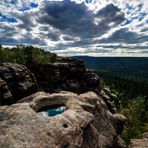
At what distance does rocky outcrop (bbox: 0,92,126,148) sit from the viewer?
24969mm

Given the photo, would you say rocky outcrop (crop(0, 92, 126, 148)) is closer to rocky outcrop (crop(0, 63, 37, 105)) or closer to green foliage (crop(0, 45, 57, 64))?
rocky outcrop (crop(0, 63, 37, 105))

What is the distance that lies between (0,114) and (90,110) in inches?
610

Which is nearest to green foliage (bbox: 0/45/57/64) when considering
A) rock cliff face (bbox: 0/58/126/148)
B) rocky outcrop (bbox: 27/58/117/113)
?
rocky outcrop (bbox: 27/58/117/113)

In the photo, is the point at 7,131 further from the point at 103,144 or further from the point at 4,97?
the point at 4,97

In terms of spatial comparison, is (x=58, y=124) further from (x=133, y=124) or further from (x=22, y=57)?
(x=22, y=57)

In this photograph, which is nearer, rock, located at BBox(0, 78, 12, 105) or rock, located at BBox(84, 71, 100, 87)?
rock, located at BBox(0, 78, 12, 105)

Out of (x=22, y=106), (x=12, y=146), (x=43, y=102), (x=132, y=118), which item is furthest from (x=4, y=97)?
(x=132, y=118)

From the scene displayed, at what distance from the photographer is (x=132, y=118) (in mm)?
94312

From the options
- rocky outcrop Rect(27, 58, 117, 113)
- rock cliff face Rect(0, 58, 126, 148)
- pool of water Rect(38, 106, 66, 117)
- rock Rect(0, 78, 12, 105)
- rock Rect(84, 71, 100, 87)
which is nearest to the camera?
rock cliff face Rect(0, 58, 126, 148)

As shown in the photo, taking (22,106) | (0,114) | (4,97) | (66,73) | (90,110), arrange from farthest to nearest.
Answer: (66,73), (4,97), (90,110), (22,106), (0,114)

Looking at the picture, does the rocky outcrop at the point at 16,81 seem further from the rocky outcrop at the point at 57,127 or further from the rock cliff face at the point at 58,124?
the rocky outcrop at the point at 57,127

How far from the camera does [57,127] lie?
92.7ft

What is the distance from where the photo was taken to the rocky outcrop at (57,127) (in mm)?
24969

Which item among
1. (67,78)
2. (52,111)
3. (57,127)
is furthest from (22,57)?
(57,127)
